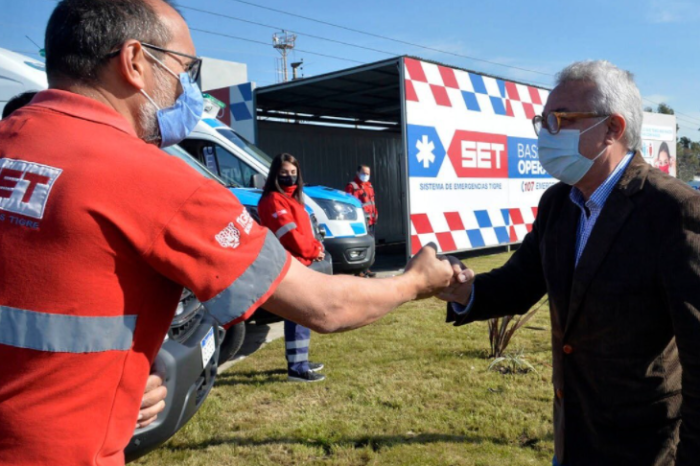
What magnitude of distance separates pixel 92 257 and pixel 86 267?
0.9 inches

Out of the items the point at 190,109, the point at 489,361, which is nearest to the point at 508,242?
the point at 489,361

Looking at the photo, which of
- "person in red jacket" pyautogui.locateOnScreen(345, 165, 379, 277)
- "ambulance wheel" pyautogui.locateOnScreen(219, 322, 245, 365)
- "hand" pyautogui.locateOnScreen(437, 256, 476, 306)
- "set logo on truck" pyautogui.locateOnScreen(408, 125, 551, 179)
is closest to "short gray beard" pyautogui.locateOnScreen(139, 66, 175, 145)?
"hand" pyautogui.locateOnScreen(437, 256, 476, 306)

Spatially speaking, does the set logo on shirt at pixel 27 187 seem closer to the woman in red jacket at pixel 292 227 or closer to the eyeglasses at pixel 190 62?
the eyeglasses at pixel 190 62

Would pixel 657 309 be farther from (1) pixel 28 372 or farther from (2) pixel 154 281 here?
(1) pixel 28 372

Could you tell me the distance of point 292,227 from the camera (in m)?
4.86

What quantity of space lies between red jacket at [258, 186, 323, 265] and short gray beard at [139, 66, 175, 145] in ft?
10.9

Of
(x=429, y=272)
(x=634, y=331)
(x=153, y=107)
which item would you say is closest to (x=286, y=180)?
(x=429, y=272)

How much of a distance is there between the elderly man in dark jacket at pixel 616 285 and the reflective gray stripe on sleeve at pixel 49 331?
4.40ft

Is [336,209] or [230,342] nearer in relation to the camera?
[230,342]

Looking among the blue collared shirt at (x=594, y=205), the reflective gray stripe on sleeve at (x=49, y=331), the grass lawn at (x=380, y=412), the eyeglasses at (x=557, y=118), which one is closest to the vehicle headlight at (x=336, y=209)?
the grass lawn at (x=380, y=412)

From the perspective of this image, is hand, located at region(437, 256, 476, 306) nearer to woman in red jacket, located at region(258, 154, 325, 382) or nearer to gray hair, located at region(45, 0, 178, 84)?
gray hair, located at region(45, 0, 178, 84)

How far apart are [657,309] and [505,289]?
654mm

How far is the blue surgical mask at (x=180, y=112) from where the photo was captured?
4.87 feet

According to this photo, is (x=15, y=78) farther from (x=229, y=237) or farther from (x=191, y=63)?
(x=229, y=237)
